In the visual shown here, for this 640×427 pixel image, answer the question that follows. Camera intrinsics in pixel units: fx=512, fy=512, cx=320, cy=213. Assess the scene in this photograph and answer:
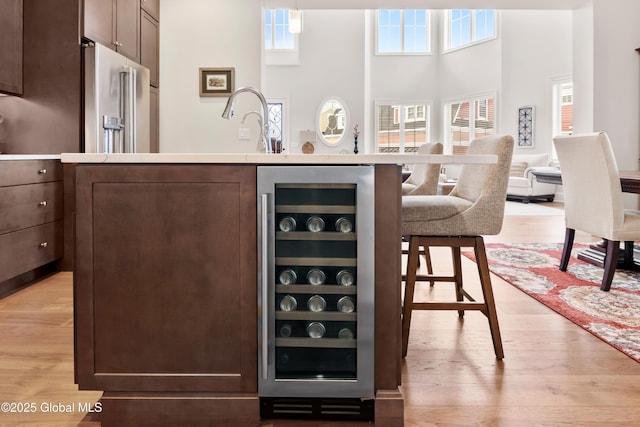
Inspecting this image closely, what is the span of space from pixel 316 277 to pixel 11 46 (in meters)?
3.16

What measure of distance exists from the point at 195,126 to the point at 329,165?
4076mm

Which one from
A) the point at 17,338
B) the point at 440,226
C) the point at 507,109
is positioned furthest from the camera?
the point at 507,109

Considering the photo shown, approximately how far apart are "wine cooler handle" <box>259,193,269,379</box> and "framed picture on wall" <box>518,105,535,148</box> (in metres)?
10.4

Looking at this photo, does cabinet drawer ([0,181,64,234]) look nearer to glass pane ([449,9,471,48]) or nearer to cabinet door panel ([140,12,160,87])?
cabinet door panel ([140,12,160,87])

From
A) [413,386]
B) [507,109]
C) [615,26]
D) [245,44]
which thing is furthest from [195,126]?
[507,109]

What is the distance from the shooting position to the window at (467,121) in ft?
37.1

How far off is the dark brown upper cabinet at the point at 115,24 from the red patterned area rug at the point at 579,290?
11.3 ft

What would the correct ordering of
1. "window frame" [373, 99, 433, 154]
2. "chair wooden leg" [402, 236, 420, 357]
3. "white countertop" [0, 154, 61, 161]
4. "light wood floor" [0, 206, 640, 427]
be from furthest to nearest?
"window frame" [373, 99, 433, 154] < "white countertop" [0, 154, 61, 161] < "chair wooden leg" [402, 236, 420, 357] < "light wood floor" [0, 206, 640, 427]

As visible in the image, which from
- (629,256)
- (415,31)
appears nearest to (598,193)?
(629,256)

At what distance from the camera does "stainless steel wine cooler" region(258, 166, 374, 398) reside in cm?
146

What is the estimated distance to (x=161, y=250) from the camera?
1.50 m

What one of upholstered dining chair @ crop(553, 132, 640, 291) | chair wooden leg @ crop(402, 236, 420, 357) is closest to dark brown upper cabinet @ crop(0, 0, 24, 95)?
chair wooden leg @ crop(402, 236, 420, 357)

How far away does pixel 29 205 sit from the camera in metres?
3.25

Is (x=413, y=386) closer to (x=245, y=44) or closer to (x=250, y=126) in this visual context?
(x=250, y=126)
